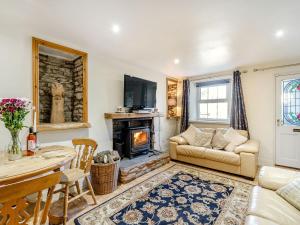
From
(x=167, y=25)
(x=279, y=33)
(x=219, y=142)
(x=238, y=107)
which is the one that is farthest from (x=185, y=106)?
(x=167, y=25)

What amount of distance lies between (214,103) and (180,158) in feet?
6.18

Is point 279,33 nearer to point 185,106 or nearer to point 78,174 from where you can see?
point 185,106

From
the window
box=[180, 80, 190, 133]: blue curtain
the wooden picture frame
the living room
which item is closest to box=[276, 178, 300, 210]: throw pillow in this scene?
the living room

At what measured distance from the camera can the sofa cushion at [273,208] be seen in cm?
117

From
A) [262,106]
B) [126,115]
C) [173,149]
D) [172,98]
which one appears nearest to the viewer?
[126,115]

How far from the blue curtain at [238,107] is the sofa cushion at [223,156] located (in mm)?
997

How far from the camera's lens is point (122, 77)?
3.29 meters

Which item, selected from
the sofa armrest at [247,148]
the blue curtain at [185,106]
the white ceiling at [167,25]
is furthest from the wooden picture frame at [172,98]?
the sofa armrest at [247,148]

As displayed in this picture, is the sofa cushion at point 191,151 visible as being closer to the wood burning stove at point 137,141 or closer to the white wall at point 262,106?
the wood burning stove at point 137,141

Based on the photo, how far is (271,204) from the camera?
4.34 ft

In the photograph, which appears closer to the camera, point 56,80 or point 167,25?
point 167,25

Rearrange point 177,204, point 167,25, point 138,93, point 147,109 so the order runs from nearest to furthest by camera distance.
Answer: point 167,25
point 177,204
point 138,93
point 147,109

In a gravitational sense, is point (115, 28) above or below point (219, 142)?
above

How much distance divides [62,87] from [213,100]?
148 inches
